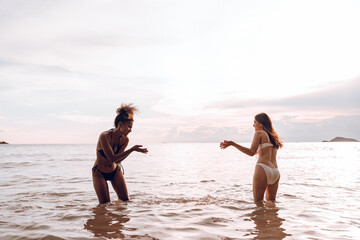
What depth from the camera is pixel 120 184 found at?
7.73 meters

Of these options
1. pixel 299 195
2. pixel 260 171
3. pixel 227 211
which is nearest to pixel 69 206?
pixel 227 211

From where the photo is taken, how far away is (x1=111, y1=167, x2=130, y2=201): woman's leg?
7.61 m

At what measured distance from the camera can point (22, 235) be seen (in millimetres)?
5172

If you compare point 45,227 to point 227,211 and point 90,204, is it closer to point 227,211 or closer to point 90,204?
point 90,204

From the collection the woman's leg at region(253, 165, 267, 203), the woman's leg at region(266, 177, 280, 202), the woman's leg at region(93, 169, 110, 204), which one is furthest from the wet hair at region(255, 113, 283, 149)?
the woman's leg at region(93, 169, 110, 204)

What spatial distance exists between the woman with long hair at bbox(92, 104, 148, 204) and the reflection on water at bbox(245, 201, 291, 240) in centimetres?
328

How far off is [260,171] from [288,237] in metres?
2.15

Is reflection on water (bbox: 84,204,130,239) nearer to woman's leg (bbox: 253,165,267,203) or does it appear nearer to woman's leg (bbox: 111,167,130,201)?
woman's leg (bbox: 111,167,130,201)

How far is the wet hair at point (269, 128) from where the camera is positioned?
7.01 meters

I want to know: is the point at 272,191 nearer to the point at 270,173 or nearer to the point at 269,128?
the point at 270,173

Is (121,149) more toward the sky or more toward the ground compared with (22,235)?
more toward the sky

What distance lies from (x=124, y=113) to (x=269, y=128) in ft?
11.8

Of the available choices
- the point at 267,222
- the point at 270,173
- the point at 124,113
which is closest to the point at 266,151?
the point at 270,173

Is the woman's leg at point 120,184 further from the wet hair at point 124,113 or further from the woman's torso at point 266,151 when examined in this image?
the woman's torso at point 266,151
